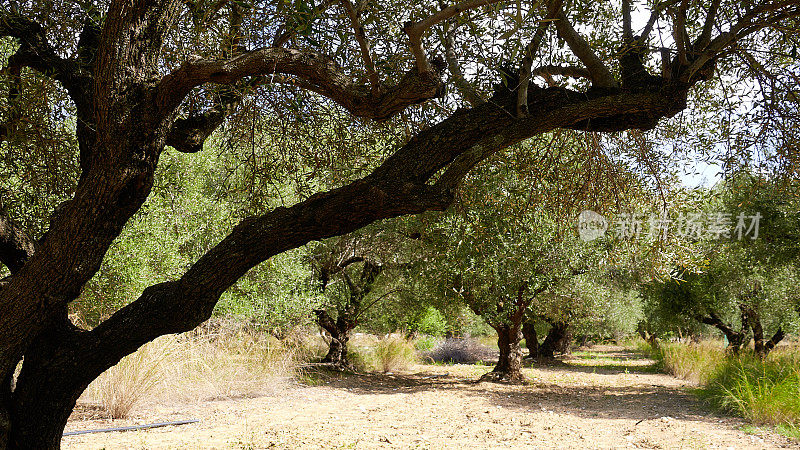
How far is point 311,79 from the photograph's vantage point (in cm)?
346

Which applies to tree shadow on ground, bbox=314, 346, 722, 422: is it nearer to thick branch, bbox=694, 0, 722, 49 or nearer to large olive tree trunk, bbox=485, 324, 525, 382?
large olive tree trunk, bbox=485, 324, 525, 382

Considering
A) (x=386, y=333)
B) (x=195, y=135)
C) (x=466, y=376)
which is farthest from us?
(x=386, y=333)

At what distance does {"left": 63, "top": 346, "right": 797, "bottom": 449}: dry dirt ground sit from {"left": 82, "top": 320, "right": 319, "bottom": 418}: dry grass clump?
0.31 metres

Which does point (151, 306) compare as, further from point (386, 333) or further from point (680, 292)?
point (680, 292)

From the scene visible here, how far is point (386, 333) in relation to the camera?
18828 millimetres

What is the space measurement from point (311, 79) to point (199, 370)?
7.97m

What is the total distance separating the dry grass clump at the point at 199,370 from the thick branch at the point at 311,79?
606 cm

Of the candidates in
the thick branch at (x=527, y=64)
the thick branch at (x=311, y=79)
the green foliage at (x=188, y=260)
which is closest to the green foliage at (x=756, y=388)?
the thick branch at (x=527, y=64)

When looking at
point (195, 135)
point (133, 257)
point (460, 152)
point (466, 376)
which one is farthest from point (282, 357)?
point (460, 152)

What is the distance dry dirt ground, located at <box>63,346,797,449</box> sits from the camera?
6.36 meters

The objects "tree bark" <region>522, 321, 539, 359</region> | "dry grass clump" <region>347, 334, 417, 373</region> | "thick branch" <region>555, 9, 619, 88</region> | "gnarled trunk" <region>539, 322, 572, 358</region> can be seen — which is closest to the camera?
"thick branch" <region>555, 9, 619, 88</region>

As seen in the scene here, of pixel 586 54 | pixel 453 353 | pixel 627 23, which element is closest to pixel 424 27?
pixel 586 54

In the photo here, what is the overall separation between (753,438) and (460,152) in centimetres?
659

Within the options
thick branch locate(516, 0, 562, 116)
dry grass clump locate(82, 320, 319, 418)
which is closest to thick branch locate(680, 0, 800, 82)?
thick branch locate(516, 0, 562, 116)
